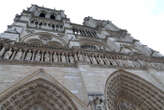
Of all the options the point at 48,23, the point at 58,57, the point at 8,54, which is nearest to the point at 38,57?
the point at 58,57

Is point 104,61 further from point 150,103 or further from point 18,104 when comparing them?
point 18,104

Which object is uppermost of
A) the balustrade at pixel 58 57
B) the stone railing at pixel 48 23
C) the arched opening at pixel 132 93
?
the stone railing at pixel 48 23

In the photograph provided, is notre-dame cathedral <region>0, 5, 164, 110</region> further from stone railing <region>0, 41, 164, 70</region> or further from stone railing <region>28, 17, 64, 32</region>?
stone railing <region>28, 17, 64, 32</region>

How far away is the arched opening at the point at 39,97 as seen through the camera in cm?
506

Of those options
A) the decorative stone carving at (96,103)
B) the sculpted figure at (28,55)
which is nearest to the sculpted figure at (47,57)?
the sculpted figure at (28,55)

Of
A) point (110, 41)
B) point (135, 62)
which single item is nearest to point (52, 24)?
point (110, 41)

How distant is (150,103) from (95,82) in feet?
13.5

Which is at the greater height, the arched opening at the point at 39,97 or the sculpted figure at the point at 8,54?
the sculpted figure at the point at 8,54

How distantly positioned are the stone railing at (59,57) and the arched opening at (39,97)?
152 centimetres

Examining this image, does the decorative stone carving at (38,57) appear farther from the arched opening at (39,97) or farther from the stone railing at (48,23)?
the stone railing at (48,23)

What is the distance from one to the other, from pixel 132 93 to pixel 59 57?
549 centimetres

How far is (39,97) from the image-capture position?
228 inches

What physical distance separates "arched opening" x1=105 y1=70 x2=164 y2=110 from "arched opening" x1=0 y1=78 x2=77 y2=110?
118 inches

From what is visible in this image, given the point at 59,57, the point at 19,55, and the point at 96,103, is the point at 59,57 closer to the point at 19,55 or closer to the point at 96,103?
the point at 19,55
